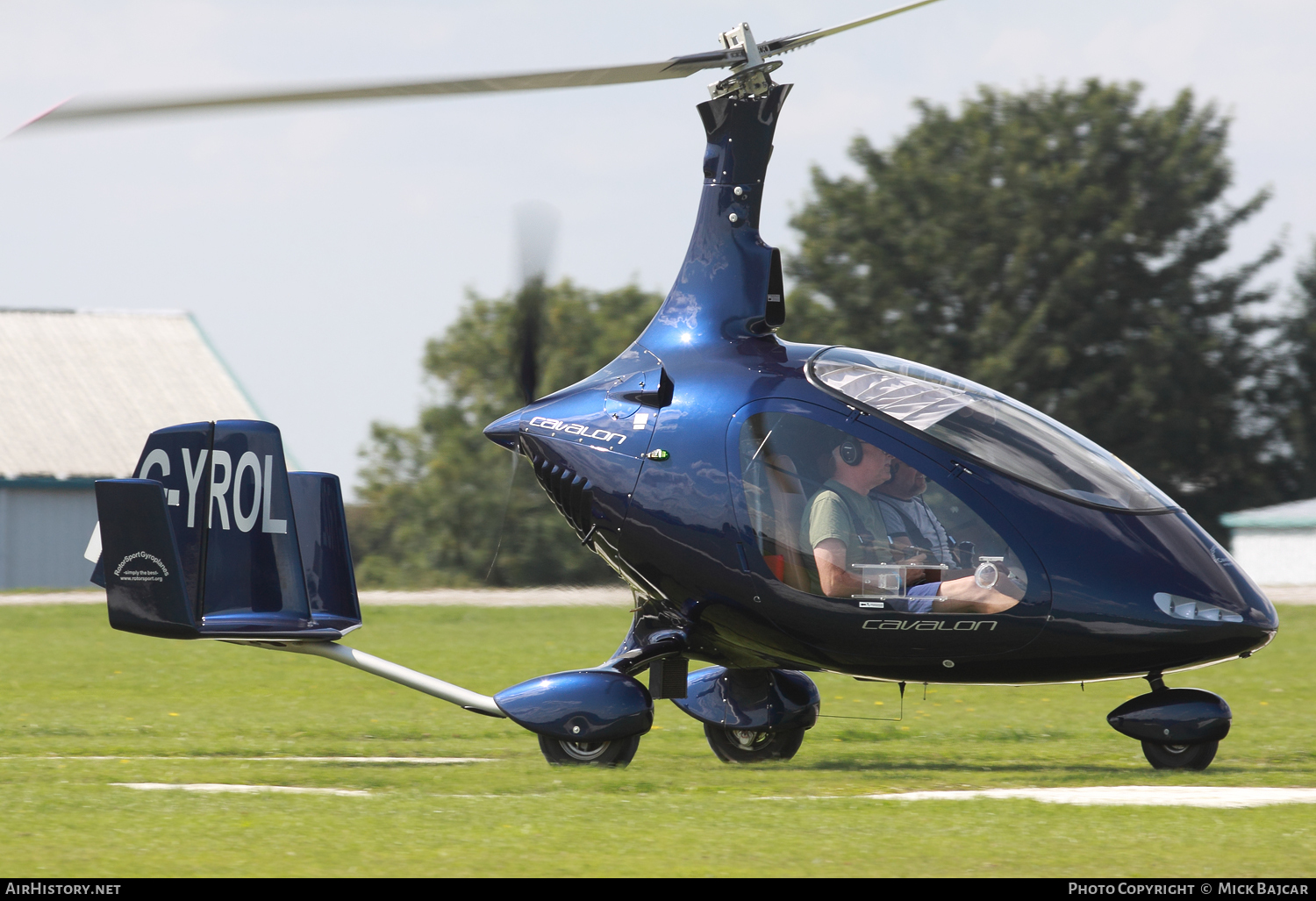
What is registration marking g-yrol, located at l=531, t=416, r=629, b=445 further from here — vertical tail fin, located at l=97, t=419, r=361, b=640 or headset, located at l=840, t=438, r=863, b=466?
vertical tail fin, located at l=97, t=419, r=361, b=640

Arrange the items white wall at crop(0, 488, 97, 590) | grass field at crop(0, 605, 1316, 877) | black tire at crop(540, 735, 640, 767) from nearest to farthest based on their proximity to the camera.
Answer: grass field at crop(0, 605, 1316, 877), black tire at crop(540, 735, 640, 767), white wall at crop(0, 488, 97, 590)

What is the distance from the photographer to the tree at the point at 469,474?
42781 mm

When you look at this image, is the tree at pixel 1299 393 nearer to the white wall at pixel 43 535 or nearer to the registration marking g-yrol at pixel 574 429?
the white wall at pixel 43 535

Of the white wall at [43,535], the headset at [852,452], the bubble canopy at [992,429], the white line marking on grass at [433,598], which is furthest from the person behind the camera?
the white wall at [43,535]

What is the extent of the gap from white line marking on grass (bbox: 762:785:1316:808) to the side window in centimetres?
104

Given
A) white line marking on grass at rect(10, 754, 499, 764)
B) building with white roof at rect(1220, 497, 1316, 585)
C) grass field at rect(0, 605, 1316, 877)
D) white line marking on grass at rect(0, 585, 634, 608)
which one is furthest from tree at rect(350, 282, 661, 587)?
white line marking on grass at rect(10, 754, 499, 764)

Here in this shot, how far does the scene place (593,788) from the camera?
9211 millimetres

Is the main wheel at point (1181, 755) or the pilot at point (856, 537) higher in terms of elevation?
the pilot at point (856, 537)

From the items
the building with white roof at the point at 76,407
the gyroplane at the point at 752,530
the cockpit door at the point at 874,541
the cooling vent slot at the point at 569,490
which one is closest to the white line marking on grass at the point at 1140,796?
the gyroplane at the point at 752,530

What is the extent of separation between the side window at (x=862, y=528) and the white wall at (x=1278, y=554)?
33091 millimetres

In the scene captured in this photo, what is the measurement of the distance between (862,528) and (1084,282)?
117 ft

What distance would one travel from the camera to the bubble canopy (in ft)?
30.1

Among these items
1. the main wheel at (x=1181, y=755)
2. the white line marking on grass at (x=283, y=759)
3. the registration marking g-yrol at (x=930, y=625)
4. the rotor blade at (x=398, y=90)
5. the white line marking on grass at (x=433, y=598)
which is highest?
the rotor blade at (x=398, y=90)

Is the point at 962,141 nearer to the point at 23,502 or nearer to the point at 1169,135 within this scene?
the point at 1169,135
